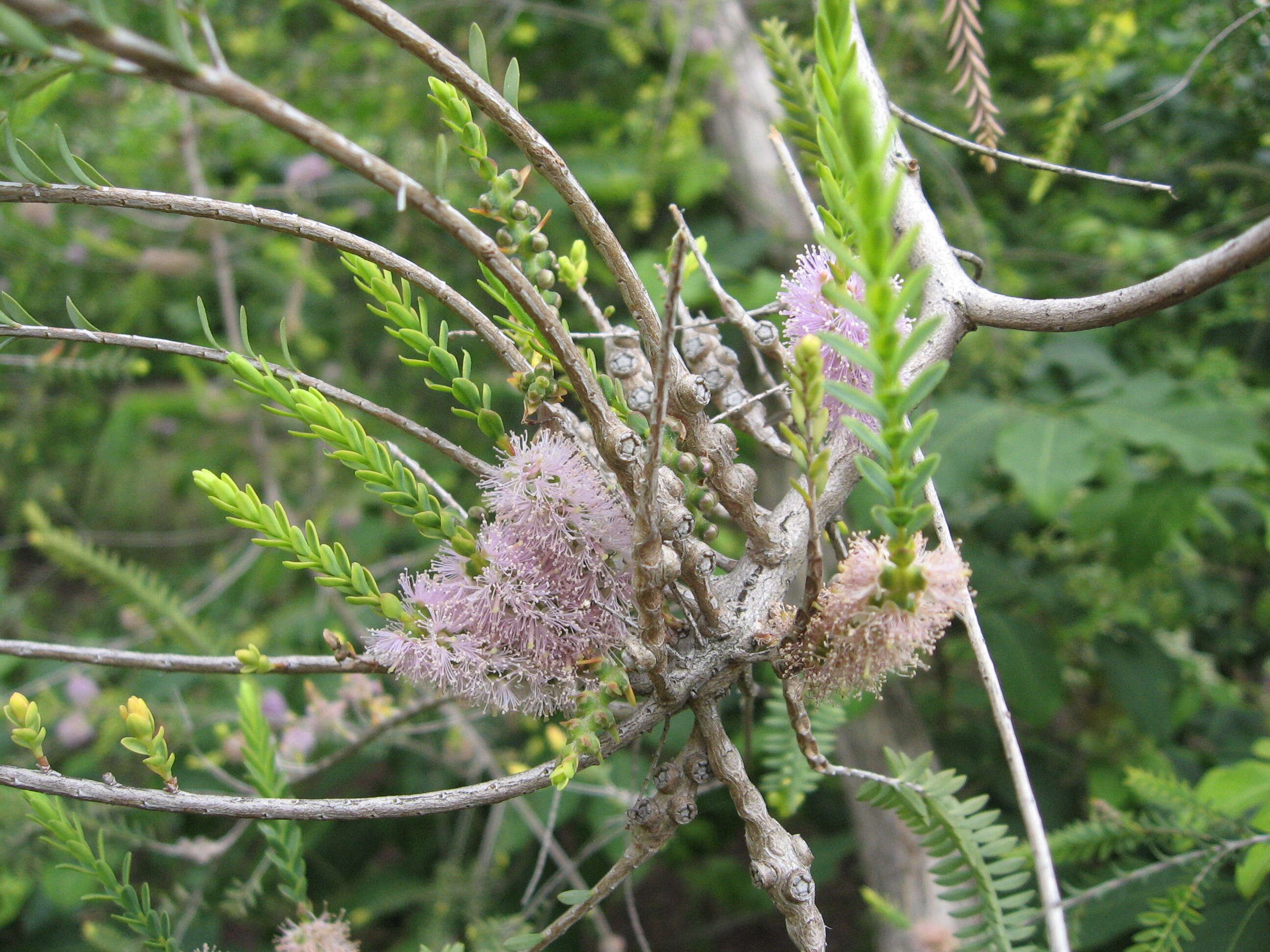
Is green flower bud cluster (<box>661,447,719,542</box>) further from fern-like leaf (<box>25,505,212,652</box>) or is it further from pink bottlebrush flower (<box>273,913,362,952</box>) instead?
fern-like leaf (<box>25,505,212,652</box>)

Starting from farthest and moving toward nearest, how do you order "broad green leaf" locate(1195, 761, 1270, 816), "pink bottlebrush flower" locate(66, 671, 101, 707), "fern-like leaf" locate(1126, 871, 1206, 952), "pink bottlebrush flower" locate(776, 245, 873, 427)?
"pink bottlebrush flower" locate(66, 671, 101, 707), "broad green leaf" locate(1195, 761, 1270, 816), "fern-like leaf" locate(1126, 871, 1206, 952), "pink bottlebrush flower" locate(776, 245, 873, 427)

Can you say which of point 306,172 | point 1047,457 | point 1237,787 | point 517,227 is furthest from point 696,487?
point 306,172

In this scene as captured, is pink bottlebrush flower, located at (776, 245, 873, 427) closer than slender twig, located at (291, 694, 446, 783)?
Yes

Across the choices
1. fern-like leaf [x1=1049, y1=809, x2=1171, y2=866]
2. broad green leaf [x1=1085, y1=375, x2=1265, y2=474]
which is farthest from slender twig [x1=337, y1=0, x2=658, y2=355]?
broad green leaf [x1=1085, y1=375, x2=1265, y2=474]

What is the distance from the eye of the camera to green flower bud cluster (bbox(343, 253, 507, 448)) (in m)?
0.42

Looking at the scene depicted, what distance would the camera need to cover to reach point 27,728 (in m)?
0.45

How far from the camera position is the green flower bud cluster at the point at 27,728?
1.46 ft

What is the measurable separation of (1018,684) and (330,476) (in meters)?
1.53

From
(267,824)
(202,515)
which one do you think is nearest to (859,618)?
(267,824)

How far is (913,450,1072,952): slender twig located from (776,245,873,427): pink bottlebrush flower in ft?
0.25

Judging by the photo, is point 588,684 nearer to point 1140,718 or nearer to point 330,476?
point 1140,718

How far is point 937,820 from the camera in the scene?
19.9 inches

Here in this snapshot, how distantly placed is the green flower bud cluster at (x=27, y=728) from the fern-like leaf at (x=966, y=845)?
0.50 metres

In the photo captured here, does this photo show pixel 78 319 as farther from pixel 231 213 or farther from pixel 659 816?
pixel 659 816
